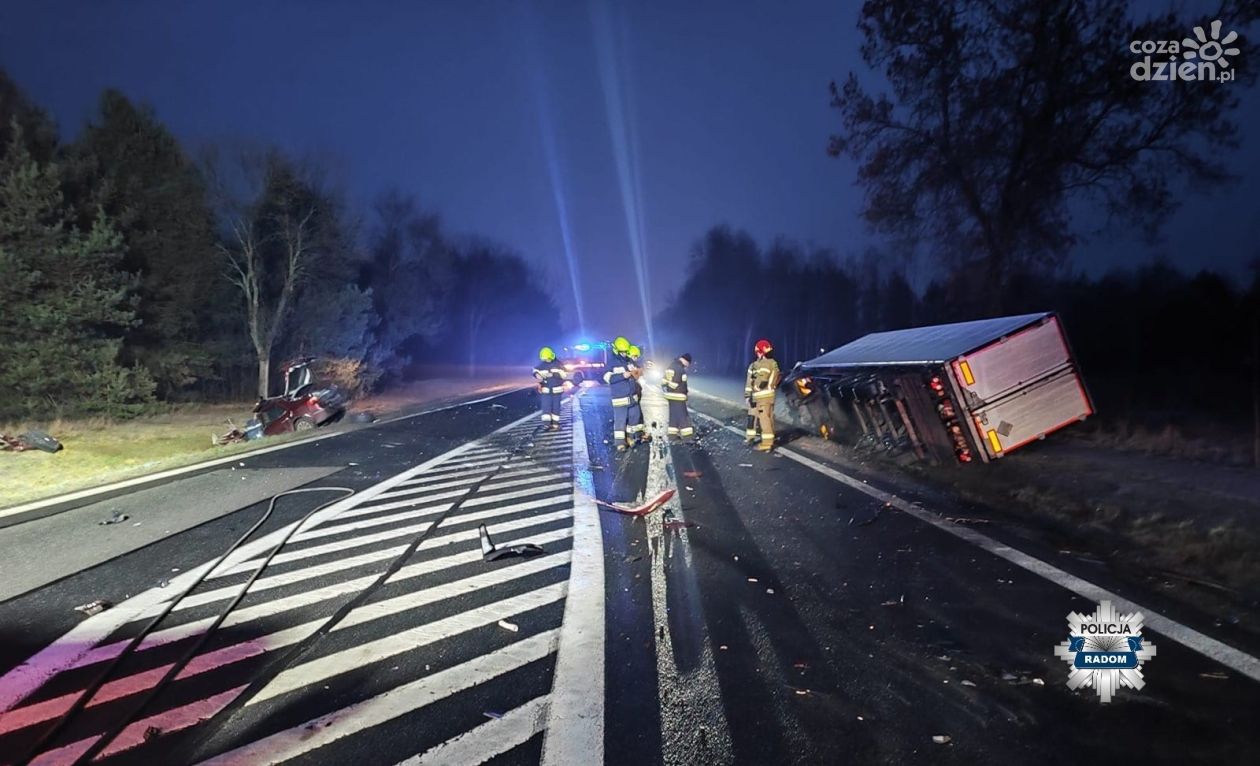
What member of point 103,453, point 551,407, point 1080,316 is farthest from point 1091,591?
point 1080,316

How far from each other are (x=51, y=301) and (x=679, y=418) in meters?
17.3

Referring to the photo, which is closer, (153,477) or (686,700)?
(686,700)

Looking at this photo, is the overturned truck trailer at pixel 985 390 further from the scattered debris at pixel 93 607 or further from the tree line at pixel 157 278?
the tree line at pixel 157 278

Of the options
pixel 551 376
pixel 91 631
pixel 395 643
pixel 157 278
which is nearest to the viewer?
pixel 395 643

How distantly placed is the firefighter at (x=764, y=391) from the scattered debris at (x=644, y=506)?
4063 mm

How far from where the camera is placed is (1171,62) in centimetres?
1479

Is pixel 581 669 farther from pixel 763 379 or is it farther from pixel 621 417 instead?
pixel 621 417

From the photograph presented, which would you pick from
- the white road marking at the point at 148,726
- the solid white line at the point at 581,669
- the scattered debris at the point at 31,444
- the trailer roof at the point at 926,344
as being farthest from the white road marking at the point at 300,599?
the scattered debris at the point at 31,444

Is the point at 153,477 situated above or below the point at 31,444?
below

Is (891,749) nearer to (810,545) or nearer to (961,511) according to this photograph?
(810,545)

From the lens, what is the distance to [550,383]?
15445 millimetres

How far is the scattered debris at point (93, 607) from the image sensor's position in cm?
472

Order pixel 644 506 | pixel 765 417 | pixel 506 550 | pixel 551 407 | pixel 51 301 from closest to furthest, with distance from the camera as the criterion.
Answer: pixel 506 550
pixel 644 506
pixel 765 417
pixel 551 407
pixel 51 301

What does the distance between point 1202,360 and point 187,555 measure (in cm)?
3381
